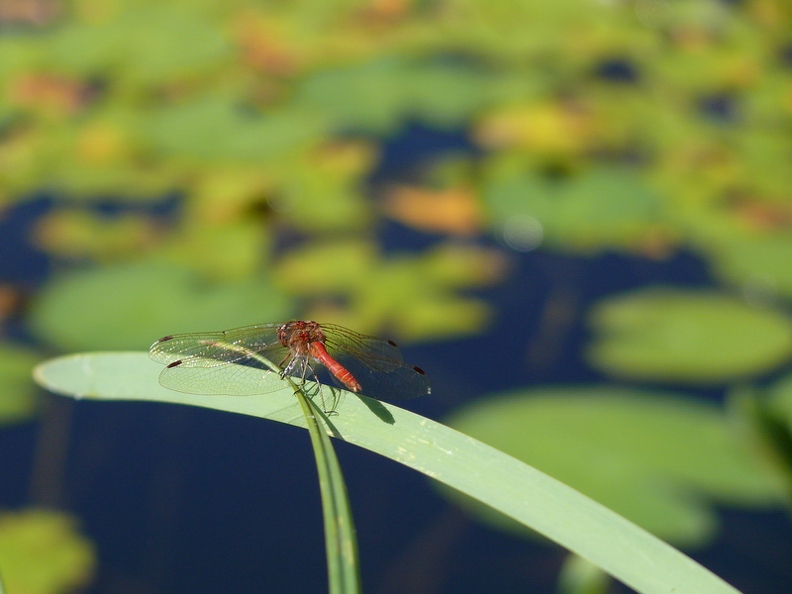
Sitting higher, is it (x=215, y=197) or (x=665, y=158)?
(x=665, y=158)

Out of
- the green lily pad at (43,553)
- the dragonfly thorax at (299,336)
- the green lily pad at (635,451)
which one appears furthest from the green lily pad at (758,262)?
the green lily pad at (43,553)

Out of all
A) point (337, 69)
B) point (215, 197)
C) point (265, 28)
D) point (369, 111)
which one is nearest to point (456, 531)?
point (215, 197)

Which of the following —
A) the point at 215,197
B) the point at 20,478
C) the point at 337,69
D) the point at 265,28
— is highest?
the point at 265,28

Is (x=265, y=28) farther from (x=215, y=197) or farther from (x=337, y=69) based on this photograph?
(x=215, y=197)

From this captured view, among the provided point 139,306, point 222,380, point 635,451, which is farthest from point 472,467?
point 139,306

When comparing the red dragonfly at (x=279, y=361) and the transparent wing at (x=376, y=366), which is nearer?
the red dragonfly at (x=279, y=361)

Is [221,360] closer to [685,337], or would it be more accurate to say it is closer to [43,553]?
[43,553]

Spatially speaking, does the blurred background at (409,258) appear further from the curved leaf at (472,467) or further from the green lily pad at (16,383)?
the curved leaf at (472,467)
